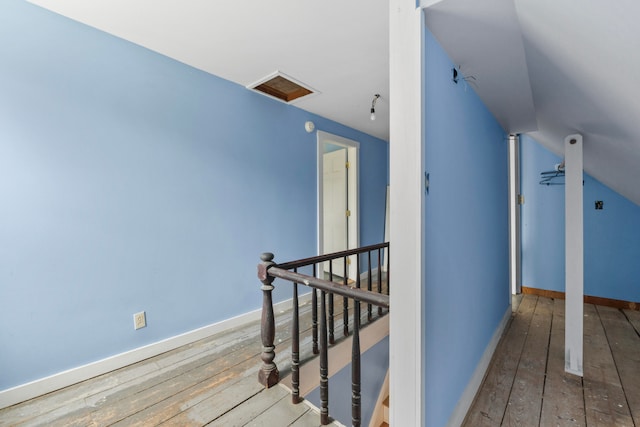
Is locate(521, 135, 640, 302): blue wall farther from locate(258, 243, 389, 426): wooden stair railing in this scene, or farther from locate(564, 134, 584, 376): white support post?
locate(258, 243, 389, 426): wooden stair railing

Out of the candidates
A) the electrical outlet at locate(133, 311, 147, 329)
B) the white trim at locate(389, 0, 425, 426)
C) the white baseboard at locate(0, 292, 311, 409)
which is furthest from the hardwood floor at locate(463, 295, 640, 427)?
the electrical outlet at locate(133, 311, 147, 329)

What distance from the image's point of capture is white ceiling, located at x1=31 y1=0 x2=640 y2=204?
0.98m

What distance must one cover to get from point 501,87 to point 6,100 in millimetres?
2977

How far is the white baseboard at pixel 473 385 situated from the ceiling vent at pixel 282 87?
2.63m

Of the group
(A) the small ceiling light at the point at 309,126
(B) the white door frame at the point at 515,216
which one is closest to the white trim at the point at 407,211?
(A) the small ceiling light at the point at 309,126

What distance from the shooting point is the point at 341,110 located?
3029 mm

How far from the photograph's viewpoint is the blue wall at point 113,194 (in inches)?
58.1

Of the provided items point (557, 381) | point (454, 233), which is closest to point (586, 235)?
point (557, 381)

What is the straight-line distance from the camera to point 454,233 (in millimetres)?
1418

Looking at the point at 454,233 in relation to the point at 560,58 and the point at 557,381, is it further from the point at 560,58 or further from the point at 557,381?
the point at 557,381

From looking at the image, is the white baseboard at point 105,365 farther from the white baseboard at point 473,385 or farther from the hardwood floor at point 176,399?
the white baseboard at point 473,385

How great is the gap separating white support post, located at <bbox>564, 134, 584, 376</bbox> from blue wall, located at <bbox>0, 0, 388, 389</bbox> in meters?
2.52

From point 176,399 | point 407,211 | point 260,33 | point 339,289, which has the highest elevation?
point 260,33

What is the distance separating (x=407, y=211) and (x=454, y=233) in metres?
0.54
